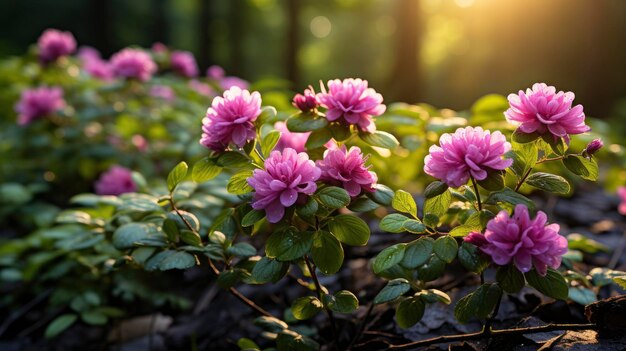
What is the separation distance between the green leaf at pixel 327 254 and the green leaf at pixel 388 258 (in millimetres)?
101

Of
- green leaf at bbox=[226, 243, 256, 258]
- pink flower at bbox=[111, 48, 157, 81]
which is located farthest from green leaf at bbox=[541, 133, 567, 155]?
pink flower at bbox=[111, 48, 157, 81]

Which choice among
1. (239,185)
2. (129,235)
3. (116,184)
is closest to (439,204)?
(239,185)

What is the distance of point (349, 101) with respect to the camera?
161 cm

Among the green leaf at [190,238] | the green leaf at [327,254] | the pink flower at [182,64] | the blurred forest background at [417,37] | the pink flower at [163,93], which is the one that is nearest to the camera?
the green leaf at [327,254]

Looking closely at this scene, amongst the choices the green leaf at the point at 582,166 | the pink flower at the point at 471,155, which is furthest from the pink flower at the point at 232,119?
the green leaf at the point at 582,166

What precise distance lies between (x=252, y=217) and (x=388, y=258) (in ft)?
1.24

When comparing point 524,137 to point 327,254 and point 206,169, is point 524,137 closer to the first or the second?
point 327,254

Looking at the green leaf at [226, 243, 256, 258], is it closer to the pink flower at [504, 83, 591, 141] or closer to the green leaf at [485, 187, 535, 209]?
the green leaf at [485, 187, 535, 209]

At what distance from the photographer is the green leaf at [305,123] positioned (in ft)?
5.39

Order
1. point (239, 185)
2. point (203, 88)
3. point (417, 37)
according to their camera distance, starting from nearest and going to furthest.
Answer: point (239, 185)
point (203, 88)
point (417, 37)

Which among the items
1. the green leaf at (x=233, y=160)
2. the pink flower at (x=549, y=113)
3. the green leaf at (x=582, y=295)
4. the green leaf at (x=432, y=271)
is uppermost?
the pink flower at (x=549, y=113)

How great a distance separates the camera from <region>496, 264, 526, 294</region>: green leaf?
4.53 feet

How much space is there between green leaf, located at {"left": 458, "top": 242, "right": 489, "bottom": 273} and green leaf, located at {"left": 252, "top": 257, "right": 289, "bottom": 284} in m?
0.49

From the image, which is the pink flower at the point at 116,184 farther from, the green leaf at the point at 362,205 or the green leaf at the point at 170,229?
the green leaf at the point at 362,205
